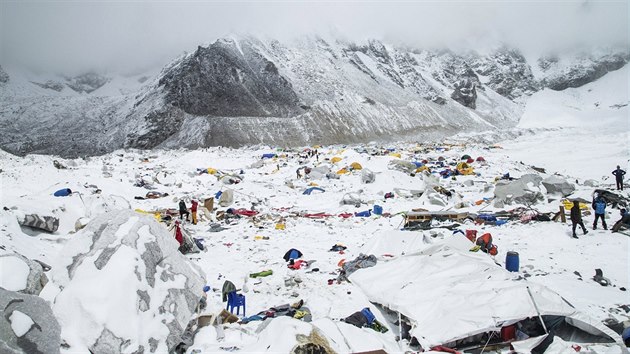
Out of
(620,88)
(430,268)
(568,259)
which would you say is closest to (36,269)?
(430,268)

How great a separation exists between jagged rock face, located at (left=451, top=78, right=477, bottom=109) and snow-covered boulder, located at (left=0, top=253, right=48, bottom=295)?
113 m

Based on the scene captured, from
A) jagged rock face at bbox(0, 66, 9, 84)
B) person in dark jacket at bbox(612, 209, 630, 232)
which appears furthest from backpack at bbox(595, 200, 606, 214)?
jagged rock face at bbox(0, 66, 9, 84)

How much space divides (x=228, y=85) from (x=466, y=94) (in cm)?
7200

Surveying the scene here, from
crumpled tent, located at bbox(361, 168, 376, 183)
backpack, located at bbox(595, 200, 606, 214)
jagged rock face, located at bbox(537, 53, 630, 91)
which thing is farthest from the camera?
jagged rock face, located at bbox(537, 53, 630, 91)

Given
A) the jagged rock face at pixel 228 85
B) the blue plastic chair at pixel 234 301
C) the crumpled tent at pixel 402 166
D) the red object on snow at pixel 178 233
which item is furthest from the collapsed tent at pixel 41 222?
the jagged rock face at pixel 228 85

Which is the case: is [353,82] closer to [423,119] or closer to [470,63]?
[423,119]

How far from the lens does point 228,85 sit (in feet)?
221

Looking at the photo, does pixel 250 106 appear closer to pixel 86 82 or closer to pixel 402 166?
pixel 402 166

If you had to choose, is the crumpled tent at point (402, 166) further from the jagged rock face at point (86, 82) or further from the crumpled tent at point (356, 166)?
the jagged rock face at point (86, 82)

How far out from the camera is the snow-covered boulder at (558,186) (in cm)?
1453

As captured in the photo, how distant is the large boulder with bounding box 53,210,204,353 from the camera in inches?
167

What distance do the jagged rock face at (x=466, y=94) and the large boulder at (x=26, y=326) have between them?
4490 inches

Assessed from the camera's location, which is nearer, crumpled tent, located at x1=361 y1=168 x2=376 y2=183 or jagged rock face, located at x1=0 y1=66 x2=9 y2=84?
crumpled tent, located at x1=361 y1=168 x2=376 y2=183

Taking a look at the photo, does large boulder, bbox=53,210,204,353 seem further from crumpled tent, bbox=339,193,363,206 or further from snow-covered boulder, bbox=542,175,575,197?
snow-covered boulder, bbox=542,175,575,197
